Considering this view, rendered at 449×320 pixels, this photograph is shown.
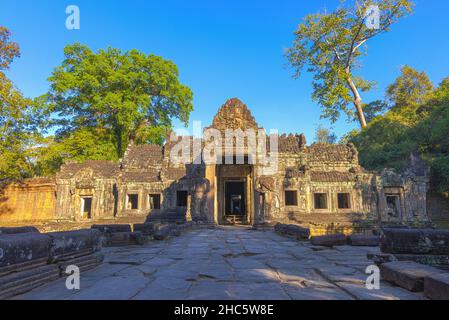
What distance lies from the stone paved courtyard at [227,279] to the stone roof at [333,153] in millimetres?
14211

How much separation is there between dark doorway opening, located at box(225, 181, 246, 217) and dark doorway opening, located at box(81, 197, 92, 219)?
35.6 ft

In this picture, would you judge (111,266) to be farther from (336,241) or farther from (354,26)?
(354,26)

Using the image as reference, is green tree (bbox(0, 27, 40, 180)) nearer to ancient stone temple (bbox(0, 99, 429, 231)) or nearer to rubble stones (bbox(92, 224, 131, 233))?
ancient stone temple (bbox(0, 99, 429, 231))

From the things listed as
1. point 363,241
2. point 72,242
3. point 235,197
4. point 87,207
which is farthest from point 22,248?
point 235,197

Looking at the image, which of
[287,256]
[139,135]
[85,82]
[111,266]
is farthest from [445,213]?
[85,82]

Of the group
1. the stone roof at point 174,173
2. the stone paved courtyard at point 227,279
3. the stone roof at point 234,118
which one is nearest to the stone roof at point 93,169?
the stone roof at point 174,173

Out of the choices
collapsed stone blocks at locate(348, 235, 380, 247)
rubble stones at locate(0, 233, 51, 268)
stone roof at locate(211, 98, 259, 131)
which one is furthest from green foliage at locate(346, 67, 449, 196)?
rubble stones at locate(0, 233, 51, 268)

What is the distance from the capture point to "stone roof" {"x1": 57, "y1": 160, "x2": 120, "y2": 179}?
64.4 feet

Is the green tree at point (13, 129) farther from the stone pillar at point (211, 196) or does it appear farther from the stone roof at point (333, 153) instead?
the stone roof at point (333, 153)

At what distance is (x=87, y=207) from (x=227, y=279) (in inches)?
776

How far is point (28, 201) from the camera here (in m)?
21.1

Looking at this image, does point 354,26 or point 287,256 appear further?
point 354,26

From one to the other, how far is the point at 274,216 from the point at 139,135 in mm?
17124

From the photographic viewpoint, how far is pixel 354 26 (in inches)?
1036
